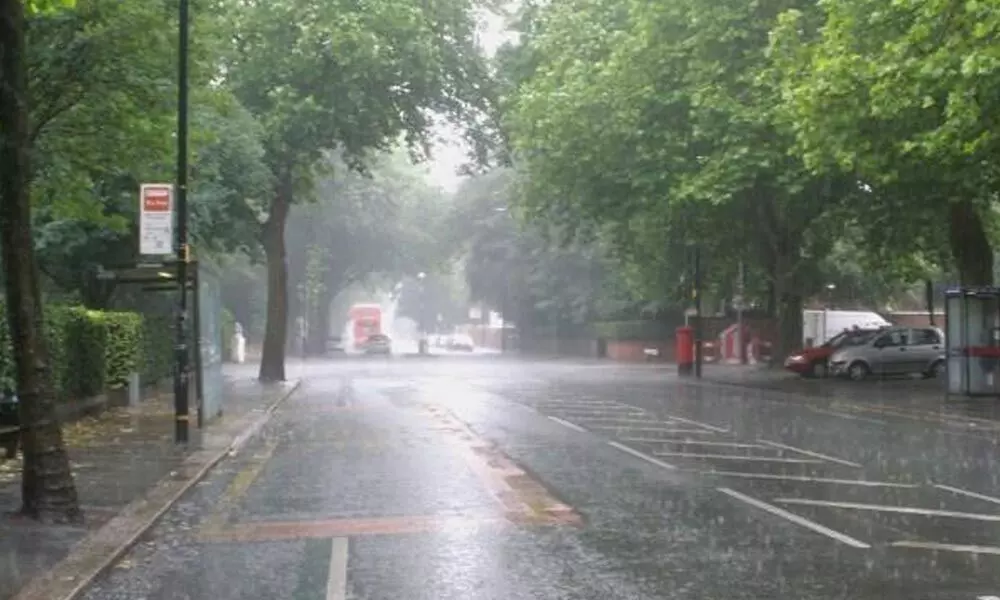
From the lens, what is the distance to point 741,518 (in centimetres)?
1074

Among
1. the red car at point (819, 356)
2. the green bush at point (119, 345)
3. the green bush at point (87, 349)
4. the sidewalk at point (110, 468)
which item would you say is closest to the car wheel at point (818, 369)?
the red car at point (819, 356)

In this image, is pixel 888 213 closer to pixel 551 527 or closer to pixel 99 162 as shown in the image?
pixel 99 162

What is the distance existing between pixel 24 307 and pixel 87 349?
472 inches

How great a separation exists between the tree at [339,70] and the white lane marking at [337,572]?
22.0 meters

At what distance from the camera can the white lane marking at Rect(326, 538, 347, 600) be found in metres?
7.86

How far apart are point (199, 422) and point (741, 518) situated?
11611 millimetres

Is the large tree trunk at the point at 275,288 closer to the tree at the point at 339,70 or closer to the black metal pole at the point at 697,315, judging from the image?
the tree at the point at 339,70

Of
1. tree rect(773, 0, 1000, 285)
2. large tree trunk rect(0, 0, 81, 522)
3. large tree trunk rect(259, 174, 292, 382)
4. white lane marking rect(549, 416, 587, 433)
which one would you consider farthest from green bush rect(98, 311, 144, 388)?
tree rect(773, 0, 1000, 285)

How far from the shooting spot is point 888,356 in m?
36.1

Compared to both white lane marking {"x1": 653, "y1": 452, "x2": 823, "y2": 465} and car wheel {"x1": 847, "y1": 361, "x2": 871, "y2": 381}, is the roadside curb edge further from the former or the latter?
car wheel {"x1": 847, "y1": 361, "x2": 871, "y2": 381}

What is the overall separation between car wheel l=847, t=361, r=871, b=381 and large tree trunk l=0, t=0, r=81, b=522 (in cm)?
2941

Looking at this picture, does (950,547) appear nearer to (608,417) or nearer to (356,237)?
(608,417)

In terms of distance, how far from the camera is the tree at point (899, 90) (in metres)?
17.8

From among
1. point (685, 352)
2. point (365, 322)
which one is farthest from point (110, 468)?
point (365, 322)
